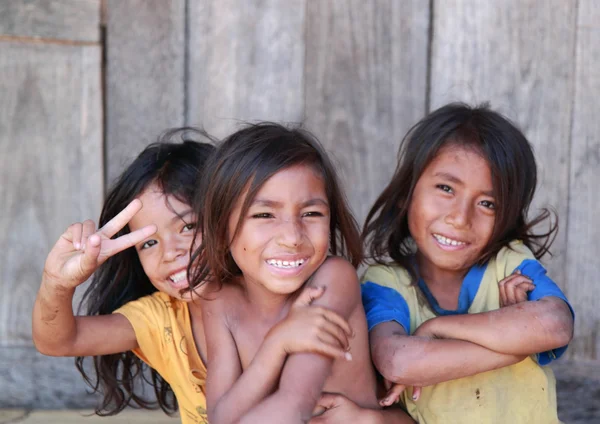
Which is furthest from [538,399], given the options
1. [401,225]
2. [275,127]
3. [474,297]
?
[275,127]

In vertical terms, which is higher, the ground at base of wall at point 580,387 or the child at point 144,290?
the child at point 144,290

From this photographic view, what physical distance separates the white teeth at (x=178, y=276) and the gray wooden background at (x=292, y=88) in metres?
0.69

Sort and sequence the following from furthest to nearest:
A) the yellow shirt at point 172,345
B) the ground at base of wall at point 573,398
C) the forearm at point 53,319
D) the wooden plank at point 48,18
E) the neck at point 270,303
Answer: the ground at base of wall at point 573,398 → the wooden plank at point 48,18 → the yellow shirt at point 172,345 → the neck at point 270,303 → the forearm at point 53,319

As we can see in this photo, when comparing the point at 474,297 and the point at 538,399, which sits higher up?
the point at 474,297

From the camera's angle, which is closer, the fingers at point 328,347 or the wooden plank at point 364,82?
the fingers at point 328,347

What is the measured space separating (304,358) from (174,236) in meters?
0.53

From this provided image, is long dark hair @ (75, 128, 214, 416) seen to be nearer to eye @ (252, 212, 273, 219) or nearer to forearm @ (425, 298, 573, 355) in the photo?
eye @ (252, 212, 273, 219)

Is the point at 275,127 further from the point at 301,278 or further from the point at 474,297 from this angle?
the point at 474,297

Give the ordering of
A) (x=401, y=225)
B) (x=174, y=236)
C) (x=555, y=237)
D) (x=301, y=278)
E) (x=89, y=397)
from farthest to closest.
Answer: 1. (x=89, y=397)
2. (x=555, y=237)
3. (x=401, y=225)
4. (x=174, y=236)
5. (x=301, y=278)

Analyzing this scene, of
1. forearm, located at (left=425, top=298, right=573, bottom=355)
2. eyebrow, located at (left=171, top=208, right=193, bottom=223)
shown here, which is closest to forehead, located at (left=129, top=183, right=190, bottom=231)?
eyebrow, located at (left=171, top=208, right=193, bottom=223)

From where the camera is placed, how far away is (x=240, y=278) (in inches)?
81.9

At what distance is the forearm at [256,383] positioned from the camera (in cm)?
179

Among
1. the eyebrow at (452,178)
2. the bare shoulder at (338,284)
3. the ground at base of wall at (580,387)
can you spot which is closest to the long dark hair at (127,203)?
the bare shoulder at (338,284)

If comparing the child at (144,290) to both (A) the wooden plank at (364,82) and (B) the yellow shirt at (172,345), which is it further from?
(A) the wooden plank at (364,82)
